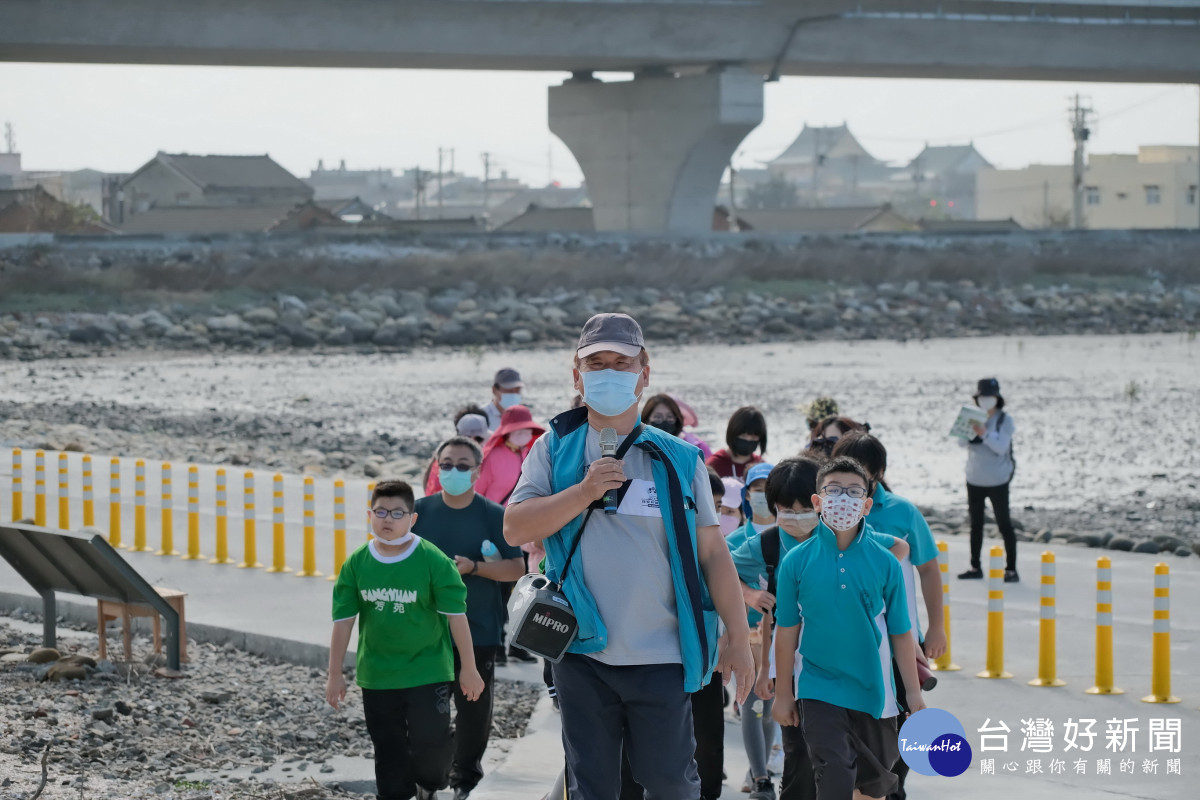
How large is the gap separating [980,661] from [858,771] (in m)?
4.34

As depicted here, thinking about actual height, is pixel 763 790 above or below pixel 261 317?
below

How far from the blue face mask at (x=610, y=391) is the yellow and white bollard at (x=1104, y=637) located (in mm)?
4890

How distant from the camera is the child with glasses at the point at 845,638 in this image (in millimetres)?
5520

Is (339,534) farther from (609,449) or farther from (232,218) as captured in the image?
(232,218)

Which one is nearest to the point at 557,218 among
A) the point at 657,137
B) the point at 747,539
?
the point at 657,137

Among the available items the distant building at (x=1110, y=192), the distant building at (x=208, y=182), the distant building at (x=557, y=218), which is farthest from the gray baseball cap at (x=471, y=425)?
the distant building at (x=1110, y=192)

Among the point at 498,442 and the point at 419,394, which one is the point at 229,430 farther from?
the point at 498,442

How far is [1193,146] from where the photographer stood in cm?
14325

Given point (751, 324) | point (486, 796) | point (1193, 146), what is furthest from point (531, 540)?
point (1193, 146)

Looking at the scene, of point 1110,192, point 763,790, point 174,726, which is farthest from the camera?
point 1110,192

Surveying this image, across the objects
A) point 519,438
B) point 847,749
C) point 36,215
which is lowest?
point 847,749

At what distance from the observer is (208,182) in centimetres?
10075

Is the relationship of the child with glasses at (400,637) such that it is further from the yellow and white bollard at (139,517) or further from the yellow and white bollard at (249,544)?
the yellow and white bollard at (139,517)

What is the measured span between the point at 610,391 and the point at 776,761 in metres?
3.15
